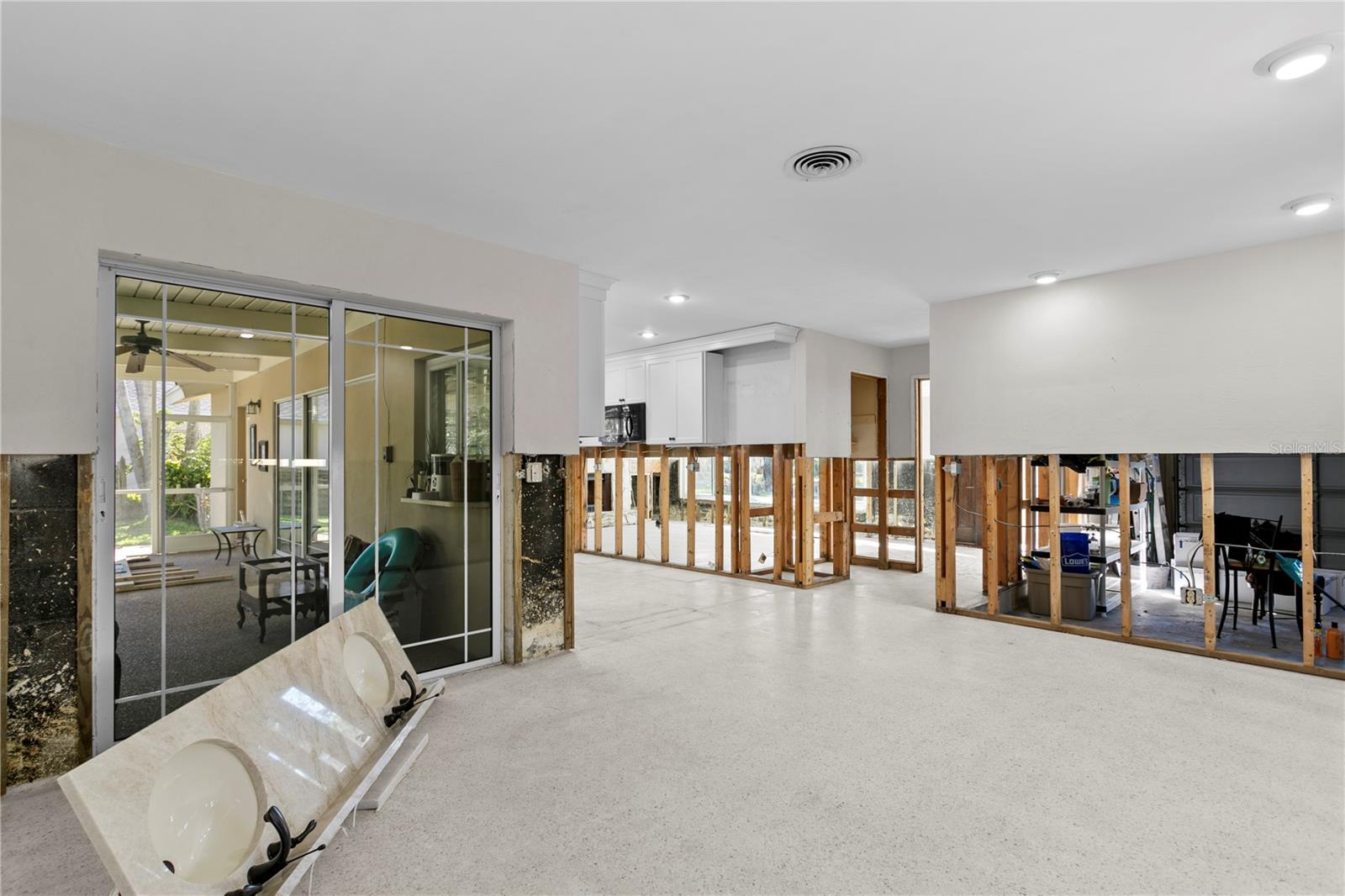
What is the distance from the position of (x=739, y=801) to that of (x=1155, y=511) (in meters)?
5.54

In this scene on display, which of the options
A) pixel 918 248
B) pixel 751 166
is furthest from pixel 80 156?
pixel 918 248

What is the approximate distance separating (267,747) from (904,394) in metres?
6.90

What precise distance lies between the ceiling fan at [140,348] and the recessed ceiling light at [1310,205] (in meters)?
5.50

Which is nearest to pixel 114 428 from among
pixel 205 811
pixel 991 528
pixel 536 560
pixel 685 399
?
pixel 205 811

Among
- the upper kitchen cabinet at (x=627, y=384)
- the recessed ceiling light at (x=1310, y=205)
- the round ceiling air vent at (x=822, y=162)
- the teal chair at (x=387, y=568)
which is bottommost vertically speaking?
the teal chair at (x=387, y=568)

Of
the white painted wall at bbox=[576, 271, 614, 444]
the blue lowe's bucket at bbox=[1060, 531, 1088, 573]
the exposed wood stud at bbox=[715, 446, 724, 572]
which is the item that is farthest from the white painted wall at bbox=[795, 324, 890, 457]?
the white painted wall at bbox=[576, 271, 614, 444]

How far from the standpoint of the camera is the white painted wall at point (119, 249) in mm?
2455

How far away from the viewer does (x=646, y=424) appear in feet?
24.9

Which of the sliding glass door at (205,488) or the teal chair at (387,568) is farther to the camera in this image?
the teal chair at (387,568)

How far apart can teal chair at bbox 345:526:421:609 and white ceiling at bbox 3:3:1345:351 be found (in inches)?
69.3

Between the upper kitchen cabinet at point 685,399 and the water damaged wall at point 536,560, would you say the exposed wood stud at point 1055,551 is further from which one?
the water damaged wall at point 536,560

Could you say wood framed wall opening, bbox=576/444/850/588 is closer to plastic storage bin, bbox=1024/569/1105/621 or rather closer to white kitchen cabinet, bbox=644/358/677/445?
white kitchen cabinet, bbox=644/358/677/445

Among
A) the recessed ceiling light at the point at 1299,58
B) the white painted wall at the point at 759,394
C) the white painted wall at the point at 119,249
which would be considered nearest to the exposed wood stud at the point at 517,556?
the white painted wall at the point at 119,249

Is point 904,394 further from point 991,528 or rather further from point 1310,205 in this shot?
point 1310,205
